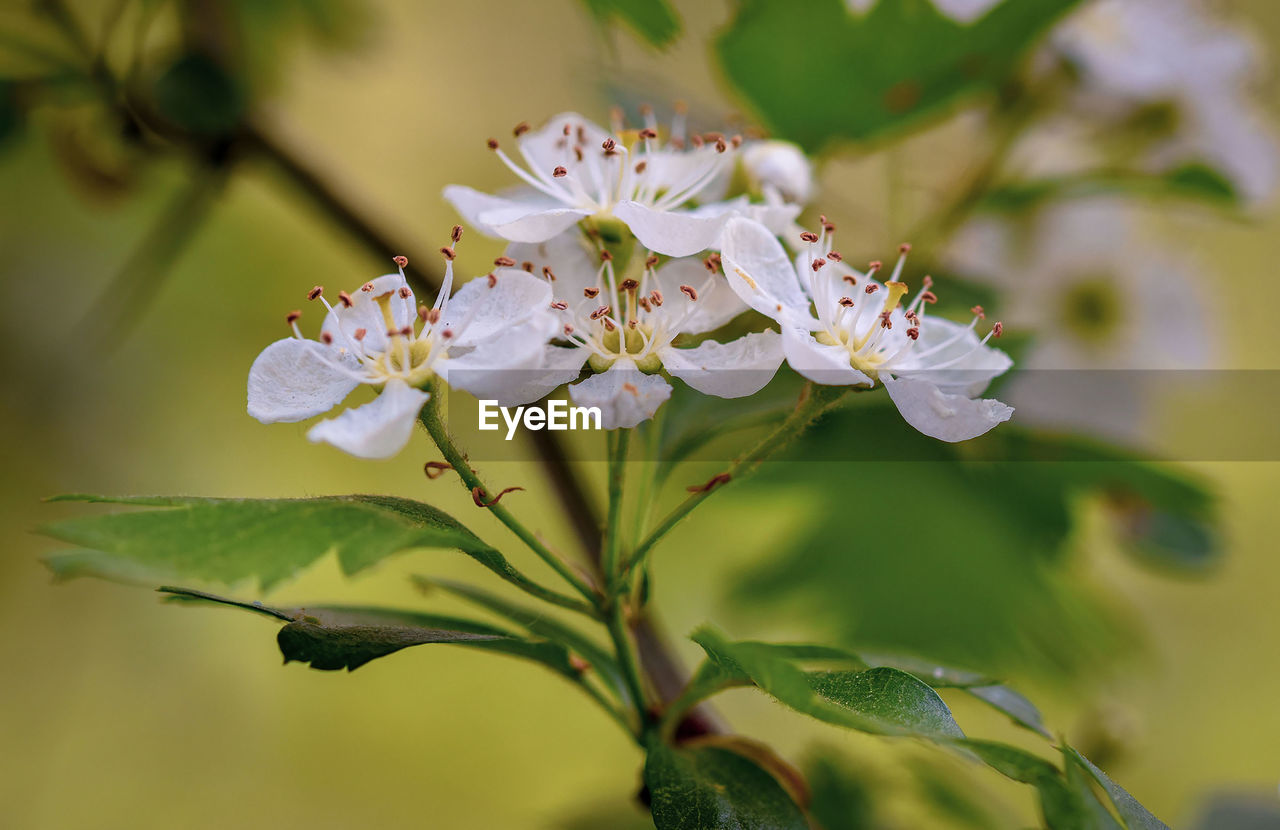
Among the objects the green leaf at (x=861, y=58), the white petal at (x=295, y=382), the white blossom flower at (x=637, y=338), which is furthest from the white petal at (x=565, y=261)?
the green leaf at (x=861, y=58)

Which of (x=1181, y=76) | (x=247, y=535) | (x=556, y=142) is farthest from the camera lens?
(x=1181, y=76)

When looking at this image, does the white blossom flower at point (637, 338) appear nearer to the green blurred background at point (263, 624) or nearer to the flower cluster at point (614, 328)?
the flower cluster at point (614, 328)

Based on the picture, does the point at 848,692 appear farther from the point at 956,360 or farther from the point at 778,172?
the point at 778,172

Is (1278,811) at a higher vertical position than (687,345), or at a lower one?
lower

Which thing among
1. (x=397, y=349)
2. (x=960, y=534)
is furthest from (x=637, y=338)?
(x=960, y=534)

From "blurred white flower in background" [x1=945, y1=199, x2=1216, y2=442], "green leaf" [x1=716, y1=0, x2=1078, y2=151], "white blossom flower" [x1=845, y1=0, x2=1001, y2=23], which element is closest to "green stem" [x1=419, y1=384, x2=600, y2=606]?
"green leaf" [x1=716, y1=0, x2=1078, y2=151]

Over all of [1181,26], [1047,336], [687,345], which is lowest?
[687,345]

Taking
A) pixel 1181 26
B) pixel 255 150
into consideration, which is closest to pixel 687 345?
pixel 255 150

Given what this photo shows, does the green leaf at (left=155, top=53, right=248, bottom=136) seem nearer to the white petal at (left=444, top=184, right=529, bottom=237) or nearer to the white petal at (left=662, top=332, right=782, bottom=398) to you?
the white petal at (left=444, top=184, right=529, bottom=237)

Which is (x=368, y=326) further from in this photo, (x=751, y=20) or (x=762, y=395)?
(x=751, y=20)
